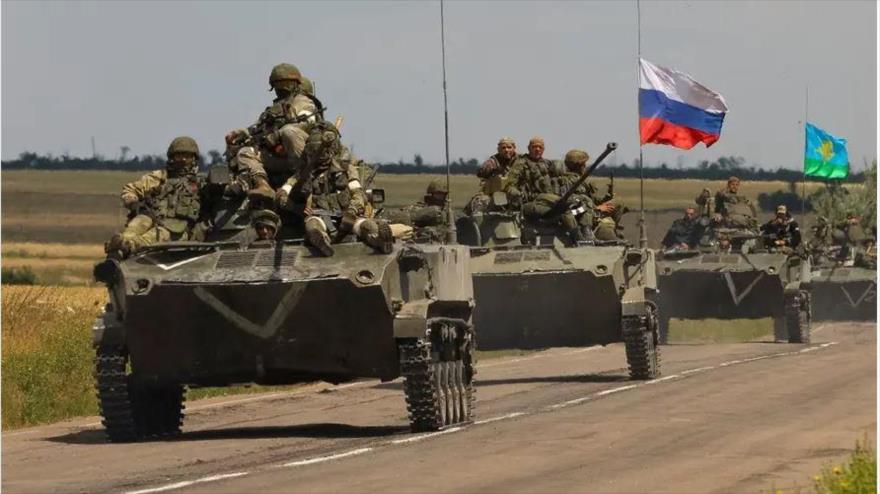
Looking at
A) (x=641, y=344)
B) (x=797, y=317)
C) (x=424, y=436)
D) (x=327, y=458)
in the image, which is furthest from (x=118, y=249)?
(x=797, y=317)

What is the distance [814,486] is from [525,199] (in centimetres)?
1697

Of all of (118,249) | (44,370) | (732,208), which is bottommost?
(44,370)

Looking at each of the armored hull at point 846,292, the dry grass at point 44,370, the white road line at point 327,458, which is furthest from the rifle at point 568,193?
the armored hull at point 846,292

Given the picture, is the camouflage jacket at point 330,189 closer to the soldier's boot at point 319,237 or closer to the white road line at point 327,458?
the soldier's boot at point 319,237

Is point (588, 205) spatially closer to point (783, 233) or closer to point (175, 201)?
point (175, 201)

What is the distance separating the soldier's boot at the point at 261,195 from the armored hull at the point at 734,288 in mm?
22290

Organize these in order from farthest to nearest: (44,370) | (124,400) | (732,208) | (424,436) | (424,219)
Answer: (732,208)
(424,219)
(44,370)
(124,400)
(424,436)

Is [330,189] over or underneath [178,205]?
over

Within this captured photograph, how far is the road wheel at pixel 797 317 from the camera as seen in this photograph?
42.5m

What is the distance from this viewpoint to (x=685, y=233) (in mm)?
45906

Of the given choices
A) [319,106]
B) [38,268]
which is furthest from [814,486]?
[38,268]

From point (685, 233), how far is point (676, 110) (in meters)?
6.30

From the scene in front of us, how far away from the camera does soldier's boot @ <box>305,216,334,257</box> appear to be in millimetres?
20219

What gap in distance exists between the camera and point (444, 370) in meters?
21.4
